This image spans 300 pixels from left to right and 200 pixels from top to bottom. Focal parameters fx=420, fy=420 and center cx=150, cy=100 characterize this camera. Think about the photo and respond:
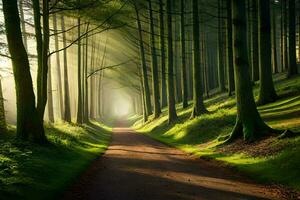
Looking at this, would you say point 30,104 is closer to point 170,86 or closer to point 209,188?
point 209,188

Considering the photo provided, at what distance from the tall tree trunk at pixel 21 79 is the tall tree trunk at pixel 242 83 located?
830cm

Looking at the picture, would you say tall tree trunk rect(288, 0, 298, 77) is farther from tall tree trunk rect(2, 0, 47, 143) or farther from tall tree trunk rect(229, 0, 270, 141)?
tall tree trunk rect(2, 0, 47, 143)

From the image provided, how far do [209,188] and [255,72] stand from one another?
83.7ft

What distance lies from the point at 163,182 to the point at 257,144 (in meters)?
5.83

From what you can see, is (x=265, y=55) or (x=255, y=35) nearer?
(x=265, y=55)

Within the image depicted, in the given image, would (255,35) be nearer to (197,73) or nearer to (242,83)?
(197,73)

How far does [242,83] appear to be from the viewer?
58.6ft

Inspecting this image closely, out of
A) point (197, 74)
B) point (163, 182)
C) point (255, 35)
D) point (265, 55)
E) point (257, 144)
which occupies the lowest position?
point (163, 182)

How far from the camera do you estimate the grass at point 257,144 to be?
40.4 ft

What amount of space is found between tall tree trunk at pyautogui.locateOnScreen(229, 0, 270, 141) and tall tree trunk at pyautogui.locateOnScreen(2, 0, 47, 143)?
830 cm

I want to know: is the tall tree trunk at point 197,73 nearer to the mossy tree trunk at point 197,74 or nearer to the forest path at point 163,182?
the mossy tree trunk at point 197,74

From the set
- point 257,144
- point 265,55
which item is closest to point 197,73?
point 265,55

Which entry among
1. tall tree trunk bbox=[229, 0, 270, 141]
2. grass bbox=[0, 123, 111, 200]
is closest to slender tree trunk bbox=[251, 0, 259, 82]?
tall tree trunk bbox=[229, 0, 270, 141]

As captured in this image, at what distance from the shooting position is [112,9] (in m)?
30.5
